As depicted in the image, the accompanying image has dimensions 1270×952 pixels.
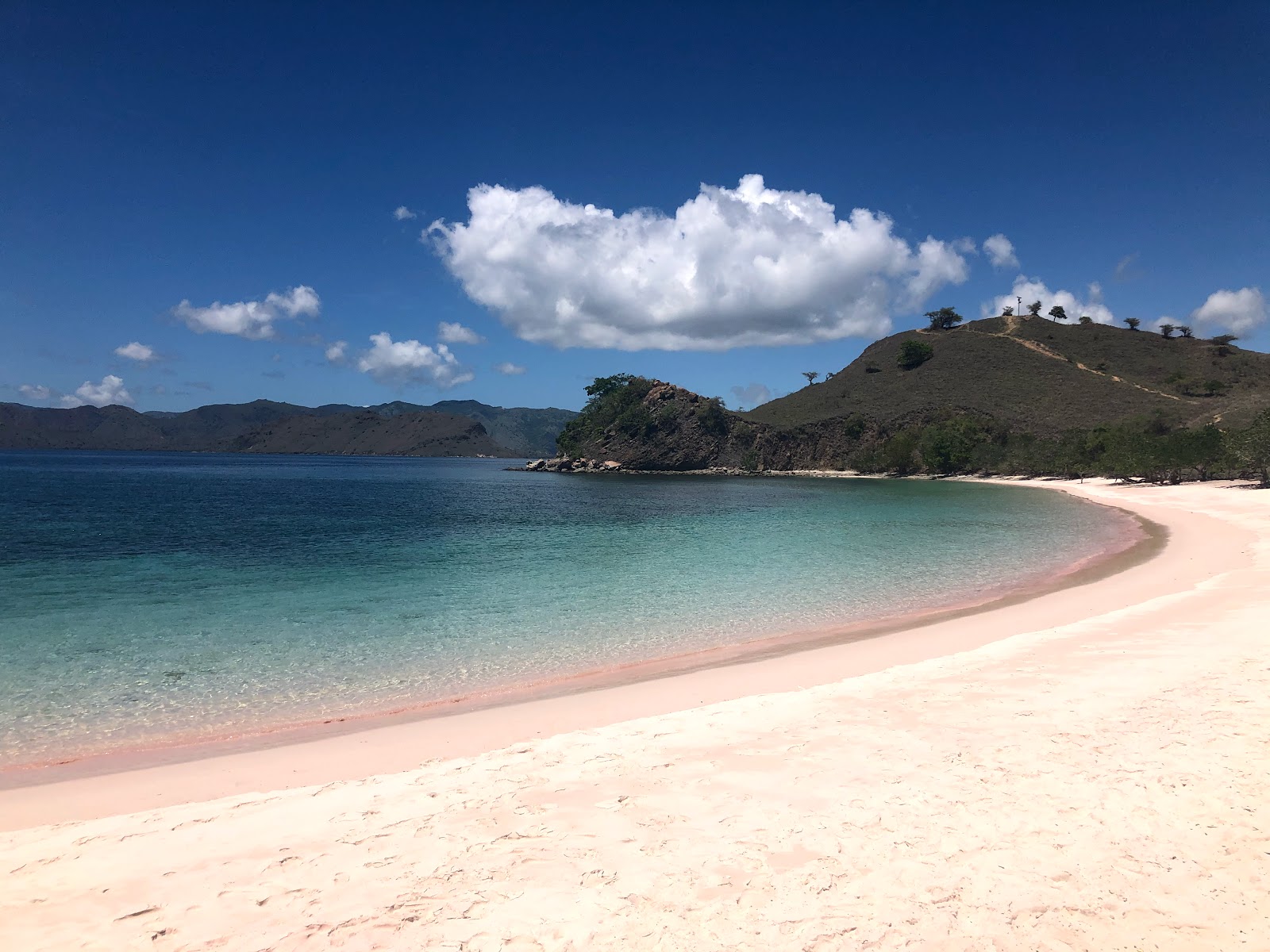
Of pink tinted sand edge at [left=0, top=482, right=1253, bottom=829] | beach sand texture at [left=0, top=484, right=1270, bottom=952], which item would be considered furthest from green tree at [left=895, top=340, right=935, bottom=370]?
beach sand texture at [left=0, top=484, right=1270, bottom=952]

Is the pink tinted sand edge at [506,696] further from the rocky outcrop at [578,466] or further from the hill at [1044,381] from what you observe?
the rocky outcrop at [578,466]

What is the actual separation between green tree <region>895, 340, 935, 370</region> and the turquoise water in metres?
107

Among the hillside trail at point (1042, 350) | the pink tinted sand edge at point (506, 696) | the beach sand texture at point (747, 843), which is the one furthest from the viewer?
the hillside trail at point (1042, 350)

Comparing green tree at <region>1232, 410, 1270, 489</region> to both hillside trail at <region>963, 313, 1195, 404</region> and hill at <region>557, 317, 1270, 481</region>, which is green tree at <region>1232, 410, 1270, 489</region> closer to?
hill at <region>557, 317, 1270, 481</region>

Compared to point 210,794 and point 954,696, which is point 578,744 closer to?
point 210,794

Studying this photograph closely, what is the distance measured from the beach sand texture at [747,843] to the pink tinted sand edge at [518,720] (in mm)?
348

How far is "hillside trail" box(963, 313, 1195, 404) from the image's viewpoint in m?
A: 112

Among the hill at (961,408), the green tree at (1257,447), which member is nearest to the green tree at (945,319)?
the hill at (961,408)

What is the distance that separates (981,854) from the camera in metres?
4.75

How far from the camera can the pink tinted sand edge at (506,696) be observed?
781 cm

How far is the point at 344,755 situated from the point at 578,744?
8.68 feet

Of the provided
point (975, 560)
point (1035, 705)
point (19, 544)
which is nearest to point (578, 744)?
point (1035, 705)

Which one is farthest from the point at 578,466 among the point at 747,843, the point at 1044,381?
the point at 747,843

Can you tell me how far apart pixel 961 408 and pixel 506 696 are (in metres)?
117
